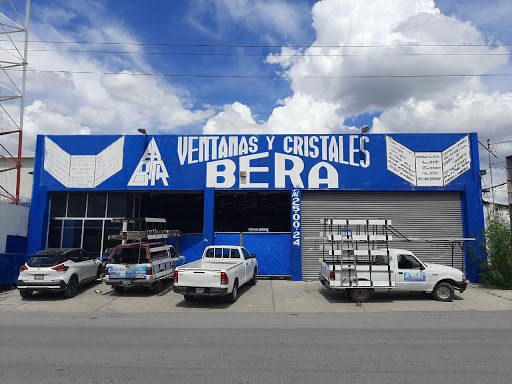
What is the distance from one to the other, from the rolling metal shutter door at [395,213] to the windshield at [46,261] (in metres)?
10.4

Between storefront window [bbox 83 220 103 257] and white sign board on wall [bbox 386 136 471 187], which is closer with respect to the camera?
white sign board on wall [bbox 386 136 471 187]

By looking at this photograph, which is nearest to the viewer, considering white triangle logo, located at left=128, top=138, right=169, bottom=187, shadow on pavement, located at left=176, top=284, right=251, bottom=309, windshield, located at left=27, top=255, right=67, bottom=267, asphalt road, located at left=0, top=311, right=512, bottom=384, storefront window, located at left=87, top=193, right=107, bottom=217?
asphalt road, located at left=0, top=311, right=512, bottom=384

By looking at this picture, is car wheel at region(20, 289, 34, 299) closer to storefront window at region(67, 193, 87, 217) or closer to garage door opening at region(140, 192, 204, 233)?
storefront window at region(67, 193, 87, 217)

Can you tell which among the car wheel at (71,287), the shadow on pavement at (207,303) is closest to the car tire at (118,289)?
A: the car wheel at (71,287)

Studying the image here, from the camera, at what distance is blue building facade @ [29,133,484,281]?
18.5 meters

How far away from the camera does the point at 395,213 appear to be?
60.8ft

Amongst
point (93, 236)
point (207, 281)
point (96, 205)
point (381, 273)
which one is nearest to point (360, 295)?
point (381, 273)

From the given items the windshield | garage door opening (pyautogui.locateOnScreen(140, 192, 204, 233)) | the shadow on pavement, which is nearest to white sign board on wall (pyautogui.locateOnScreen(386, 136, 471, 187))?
the shadow on pavement

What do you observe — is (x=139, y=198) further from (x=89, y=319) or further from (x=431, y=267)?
(x=431, y=267)

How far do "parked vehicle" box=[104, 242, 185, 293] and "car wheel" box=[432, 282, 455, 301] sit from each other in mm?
9952

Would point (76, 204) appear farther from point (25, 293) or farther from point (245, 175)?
point (245, 175)

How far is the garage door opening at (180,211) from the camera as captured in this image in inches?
1012

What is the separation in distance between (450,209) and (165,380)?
55.3ft

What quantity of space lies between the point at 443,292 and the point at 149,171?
45.7 ft
